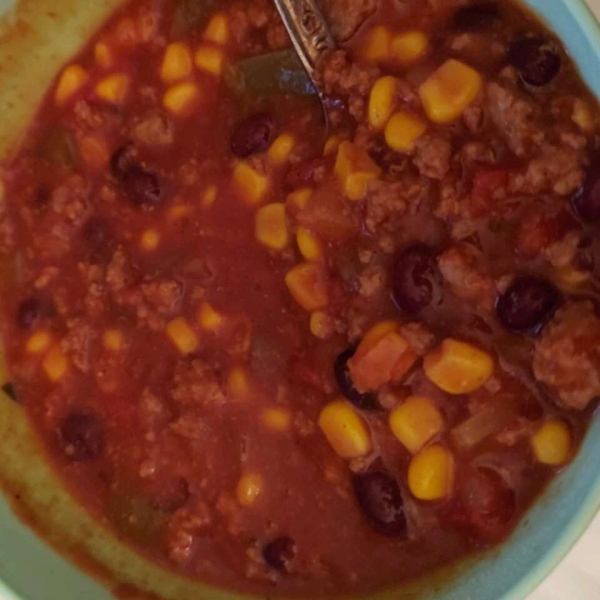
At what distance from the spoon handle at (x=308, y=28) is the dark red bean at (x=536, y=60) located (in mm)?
462

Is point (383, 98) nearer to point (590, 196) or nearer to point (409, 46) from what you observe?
point (409, 46)

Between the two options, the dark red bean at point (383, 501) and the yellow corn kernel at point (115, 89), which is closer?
the dark red bean at point (383, 501)

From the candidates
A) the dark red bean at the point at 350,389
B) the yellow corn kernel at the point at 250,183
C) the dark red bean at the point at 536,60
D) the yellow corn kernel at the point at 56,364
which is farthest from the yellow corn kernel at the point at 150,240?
the dark red bean at the point at 536,60

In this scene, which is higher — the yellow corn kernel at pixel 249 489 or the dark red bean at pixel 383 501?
the yellow corn kernel at pixel 249 489

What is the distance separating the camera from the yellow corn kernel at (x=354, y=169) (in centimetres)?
207

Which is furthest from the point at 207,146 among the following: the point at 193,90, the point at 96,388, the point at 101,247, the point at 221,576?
the point at 221,576

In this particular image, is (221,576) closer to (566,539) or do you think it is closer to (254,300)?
(254,300)

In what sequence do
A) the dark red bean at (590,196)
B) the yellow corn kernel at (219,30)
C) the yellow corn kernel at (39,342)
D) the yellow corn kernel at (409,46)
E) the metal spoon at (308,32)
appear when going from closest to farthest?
the dark red bean at (590,196) < the yellow corn kernel at (409,46) < the metal spoon at (308,32) < the yellow corn kernel at (219,30) < the yellow corn kernel at (39,342)

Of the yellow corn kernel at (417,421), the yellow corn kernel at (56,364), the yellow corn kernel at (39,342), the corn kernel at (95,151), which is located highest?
the corn kernel at (95,151)

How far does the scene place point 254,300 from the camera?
224cm

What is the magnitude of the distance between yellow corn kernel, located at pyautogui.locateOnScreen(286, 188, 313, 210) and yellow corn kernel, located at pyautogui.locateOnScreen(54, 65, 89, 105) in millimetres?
740

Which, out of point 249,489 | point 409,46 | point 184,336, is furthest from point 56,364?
point 409,46

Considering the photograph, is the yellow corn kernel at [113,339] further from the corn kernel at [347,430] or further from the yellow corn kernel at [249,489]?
the corn kernel at [347,430]

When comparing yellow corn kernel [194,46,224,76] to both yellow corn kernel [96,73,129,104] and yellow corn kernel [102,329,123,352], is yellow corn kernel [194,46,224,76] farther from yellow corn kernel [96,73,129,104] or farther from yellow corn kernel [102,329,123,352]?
yellow corn kernel [102,329,123,352]
